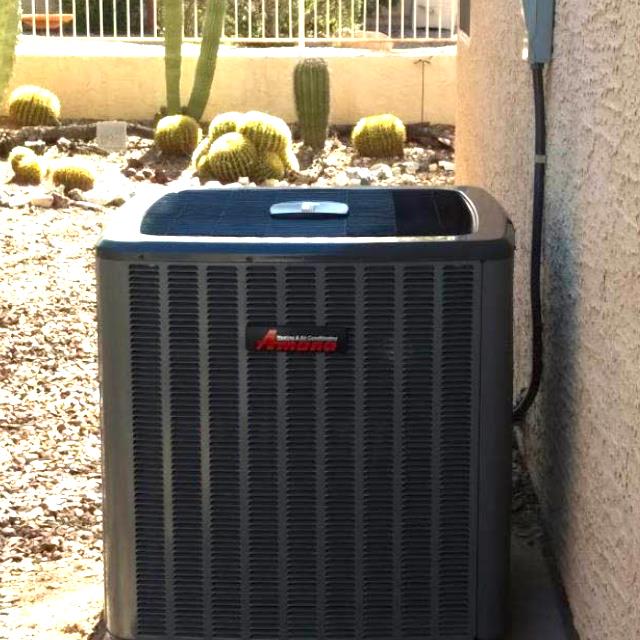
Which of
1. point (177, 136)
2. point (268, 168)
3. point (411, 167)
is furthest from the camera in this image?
point (177, 136)

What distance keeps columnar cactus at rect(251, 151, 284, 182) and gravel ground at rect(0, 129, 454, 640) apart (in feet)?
0.80

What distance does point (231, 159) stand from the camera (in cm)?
1192

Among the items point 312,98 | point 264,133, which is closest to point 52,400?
point 264,133

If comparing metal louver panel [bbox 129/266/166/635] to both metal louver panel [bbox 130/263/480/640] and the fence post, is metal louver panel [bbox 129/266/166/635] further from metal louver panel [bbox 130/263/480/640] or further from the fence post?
the fence post

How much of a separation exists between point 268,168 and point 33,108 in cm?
306

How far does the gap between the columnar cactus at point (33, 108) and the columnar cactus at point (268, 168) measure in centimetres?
290

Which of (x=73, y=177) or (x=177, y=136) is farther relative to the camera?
(x=177, y=136)

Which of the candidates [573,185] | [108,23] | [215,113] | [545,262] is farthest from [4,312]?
[108,23]

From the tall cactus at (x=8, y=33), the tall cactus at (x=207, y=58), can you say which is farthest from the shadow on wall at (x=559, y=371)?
the tall cactus at (x=207, y=58)

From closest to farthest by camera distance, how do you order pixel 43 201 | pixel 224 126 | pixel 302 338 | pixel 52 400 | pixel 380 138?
pixel 302 338 → pixel 52 400 → pixel 43 201 → pixel 224 126 → pixel 380 138

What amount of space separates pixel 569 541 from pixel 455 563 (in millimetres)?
435

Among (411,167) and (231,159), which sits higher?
(231,159)

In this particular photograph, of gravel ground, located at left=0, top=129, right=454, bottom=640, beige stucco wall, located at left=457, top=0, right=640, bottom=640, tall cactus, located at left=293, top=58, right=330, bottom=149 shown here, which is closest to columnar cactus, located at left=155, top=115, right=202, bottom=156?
gravel ground, located at left=0, top=129, right=454, bottom=640

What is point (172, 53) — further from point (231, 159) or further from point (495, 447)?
point (495, 447)
